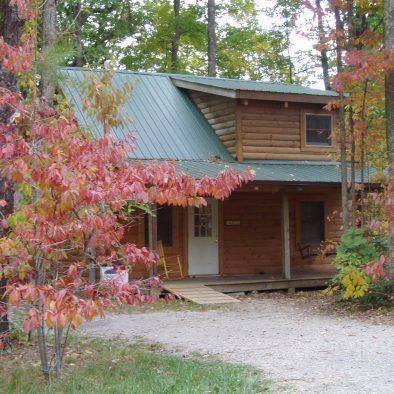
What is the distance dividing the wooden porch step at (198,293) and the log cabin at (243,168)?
0.62 m

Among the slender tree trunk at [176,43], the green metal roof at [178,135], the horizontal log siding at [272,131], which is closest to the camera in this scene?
the green metal roof at [178,135]

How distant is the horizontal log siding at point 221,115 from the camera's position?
16.9 meters

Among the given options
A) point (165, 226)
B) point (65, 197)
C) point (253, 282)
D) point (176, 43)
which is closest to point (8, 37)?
point (65, 197)

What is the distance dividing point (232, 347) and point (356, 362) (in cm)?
187

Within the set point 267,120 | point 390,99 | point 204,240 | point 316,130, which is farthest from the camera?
point 316,130

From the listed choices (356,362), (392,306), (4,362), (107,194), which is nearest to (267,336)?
(356,362)

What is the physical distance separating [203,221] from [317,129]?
14.0ft

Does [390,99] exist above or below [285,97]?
below

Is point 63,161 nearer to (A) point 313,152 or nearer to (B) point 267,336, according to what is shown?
(B) point 267,336

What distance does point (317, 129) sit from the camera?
18016 millimetres

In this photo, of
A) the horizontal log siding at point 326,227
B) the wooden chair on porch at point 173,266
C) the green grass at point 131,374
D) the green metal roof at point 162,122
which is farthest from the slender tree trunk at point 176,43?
the green grass at point 131,374

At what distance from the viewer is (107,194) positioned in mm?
6086

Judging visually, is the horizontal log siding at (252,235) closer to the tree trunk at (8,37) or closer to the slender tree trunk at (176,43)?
the tree trunk at (8,37)

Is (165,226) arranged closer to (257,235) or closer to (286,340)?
(257,235)
